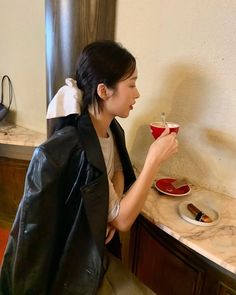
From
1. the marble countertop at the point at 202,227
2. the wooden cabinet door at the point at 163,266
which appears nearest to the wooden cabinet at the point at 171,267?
the wooden cabinet door at the point at 163,266

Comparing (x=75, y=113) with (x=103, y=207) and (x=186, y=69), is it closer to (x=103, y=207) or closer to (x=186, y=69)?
(x=103, y=207)

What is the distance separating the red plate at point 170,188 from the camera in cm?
117

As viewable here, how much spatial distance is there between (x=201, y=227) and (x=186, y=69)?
2.15 ft

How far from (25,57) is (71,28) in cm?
66

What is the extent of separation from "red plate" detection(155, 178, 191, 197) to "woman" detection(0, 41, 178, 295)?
0.26 metres

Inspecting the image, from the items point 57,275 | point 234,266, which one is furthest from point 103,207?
point 234,266

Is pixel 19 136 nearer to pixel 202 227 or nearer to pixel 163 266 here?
pixel 163 266

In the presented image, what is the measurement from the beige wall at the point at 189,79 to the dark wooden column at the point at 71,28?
77 millimetres

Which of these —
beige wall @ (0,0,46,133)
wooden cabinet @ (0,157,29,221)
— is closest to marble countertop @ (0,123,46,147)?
beige wall @ (0,0,46,133)

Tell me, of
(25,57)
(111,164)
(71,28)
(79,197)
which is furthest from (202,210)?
(25,57)

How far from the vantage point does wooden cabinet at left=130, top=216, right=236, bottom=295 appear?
1.00m

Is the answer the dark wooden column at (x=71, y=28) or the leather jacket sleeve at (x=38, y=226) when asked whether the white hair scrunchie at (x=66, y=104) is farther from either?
the dark wooden column at (x=71, y=28)

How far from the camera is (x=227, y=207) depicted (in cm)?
113

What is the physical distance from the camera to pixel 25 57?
1.87 m
